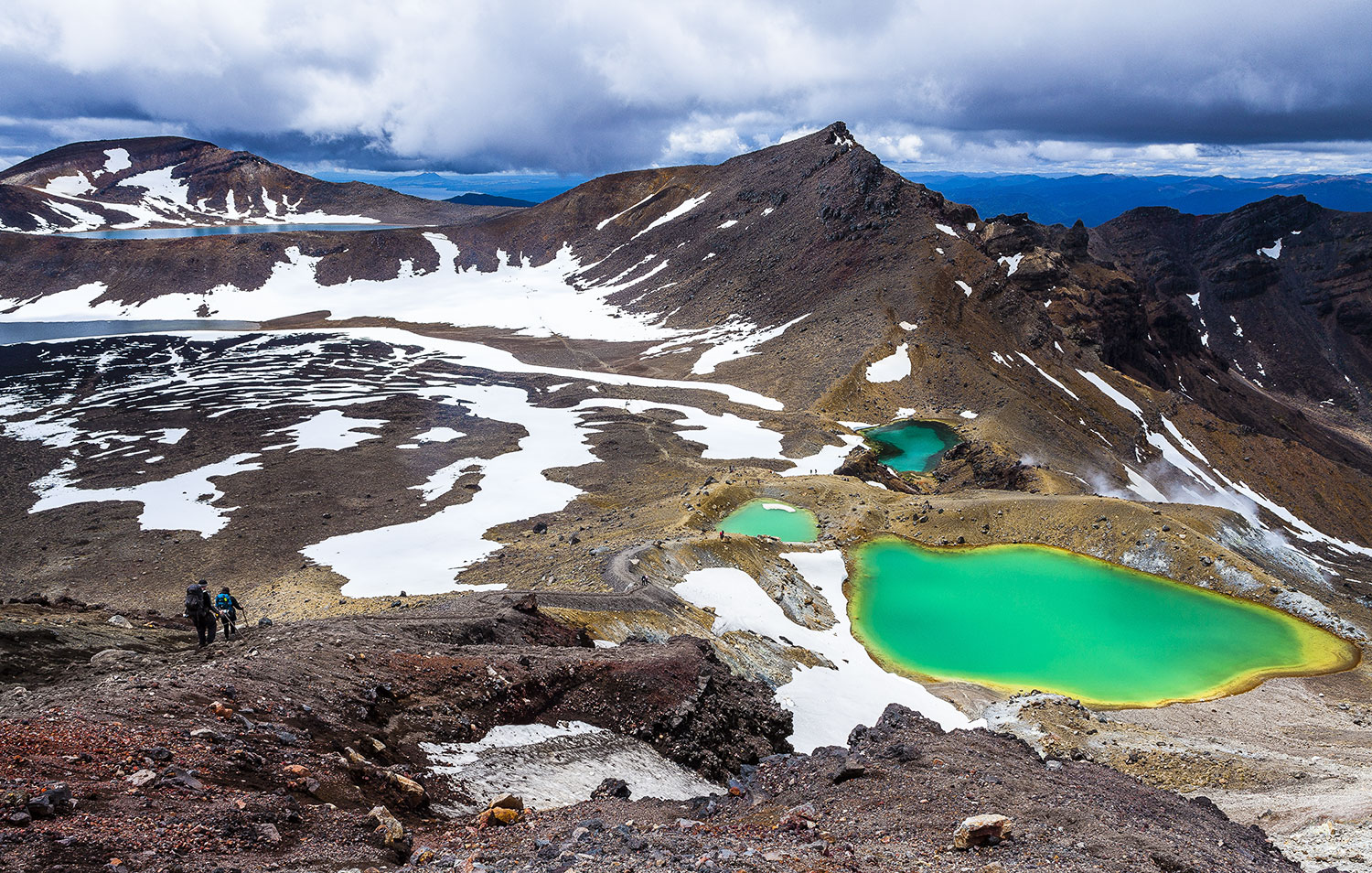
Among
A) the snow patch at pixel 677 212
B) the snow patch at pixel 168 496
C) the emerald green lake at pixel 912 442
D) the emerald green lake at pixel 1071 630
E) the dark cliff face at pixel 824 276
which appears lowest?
the emerald green lake at pixel 1071 630

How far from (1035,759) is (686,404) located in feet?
201

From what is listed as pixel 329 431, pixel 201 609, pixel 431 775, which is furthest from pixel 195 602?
pixel 329 431

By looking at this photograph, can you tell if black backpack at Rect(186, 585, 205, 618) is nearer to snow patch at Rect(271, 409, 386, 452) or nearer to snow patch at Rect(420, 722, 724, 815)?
snow patch at Rect(420, 722, 724, 815)

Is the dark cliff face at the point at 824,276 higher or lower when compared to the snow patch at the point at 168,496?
higher

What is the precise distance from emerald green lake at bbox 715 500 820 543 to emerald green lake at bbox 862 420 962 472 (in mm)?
22072

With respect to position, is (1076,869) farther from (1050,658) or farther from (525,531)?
(525,531)

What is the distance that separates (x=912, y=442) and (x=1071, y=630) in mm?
37858

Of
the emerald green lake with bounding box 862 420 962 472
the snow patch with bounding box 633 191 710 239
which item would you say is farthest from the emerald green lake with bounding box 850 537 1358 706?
the snow patch with bounding box 633 191 710 239

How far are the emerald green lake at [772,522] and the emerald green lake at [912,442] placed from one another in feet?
72.4

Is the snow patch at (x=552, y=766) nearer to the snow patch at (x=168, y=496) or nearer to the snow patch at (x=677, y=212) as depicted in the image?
the snow patch at (x=168, y=496)

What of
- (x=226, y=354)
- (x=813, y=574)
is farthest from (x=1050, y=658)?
(x=226, y=354)

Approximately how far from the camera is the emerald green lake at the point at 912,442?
224ft

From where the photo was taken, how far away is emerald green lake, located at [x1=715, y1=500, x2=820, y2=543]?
4522cm

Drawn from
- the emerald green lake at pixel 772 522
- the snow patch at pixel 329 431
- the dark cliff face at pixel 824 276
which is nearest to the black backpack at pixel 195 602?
the emerald green lake at pixel 772 522
